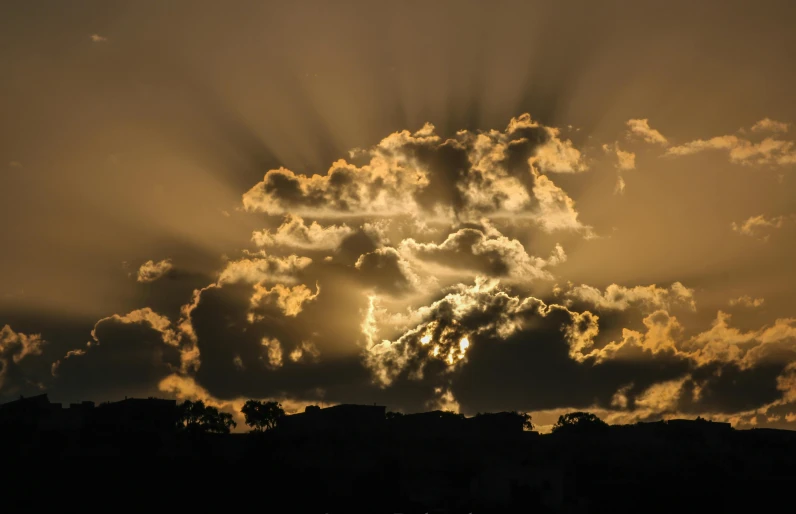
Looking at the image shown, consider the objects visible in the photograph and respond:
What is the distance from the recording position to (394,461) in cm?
11750

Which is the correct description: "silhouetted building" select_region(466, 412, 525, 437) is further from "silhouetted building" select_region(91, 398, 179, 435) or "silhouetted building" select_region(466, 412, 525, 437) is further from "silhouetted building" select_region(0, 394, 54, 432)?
"silhouetted building" select_region(0, 394, 54, 432)

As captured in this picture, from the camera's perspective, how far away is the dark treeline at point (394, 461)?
104812 mm

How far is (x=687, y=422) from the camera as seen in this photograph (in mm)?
134000

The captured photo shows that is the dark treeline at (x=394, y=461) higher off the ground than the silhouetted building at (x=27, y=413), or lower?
lower

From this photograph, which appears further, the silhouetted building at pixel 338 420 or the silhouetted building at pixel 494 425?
the silhouetted building at pixel 494 425

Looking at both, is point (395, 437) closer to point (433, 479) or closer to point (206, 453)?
point (433, 479)

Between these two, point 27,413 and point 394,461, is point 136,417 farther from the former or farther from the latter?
point 394,461

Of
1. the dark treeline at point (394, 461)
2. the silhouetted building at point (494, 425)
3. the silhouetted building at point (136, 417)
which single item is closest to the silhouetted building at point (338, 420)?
the dark treeline at point (394, 461)

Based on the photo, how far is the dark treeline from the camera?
104812mm

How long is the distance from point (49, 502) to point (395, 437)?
157 ft

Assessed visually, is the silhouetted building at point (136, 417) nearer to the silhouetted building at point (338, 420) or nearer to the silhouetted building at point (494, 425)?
the silhouetted building at point (338, 420)

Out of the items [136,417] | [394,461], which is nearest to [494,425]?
[394,461]

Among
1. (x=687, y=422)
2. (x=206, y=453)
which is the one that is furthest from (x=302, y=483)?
(x=687, y=422)

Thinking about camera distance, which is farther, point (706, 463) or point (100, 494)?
point (706, 463)
